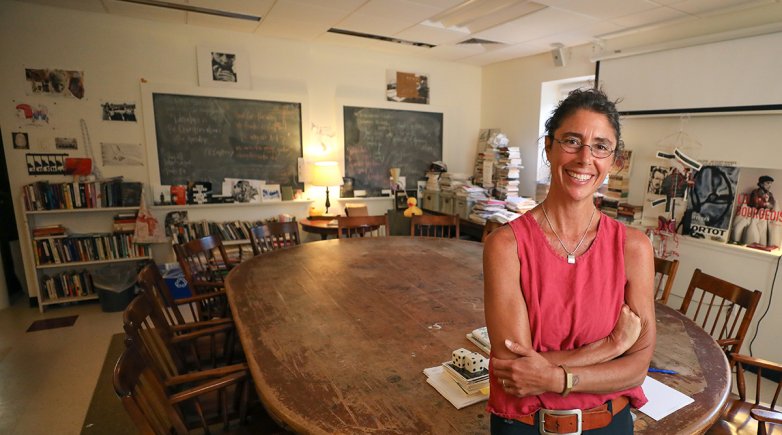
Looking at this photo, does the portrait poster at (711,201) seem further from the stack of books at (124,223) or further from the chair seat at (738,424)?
the stack of books at (124,223)

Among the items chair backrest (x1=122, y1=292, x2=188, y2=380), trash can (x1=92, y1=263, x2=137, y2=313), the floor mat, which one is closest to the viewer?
chair backrest (x1=122, y1=292, x2=188, y2=380)

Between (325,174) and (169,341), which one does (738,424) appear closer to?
(169,341)

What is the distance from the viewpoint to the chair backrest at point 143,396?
1055 mm

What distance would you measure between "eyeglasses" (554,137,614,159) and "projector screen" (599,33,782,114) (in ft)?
8.96

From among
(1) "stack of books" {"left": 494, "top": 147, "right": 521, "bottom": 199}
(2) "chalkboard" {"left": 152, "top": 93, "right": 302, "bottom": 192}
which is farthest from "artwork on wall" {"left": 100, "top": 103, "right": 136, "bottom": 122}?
(1) "stack of books" {"left": 494, "top": 147, "right": 521, "bottom": 199}

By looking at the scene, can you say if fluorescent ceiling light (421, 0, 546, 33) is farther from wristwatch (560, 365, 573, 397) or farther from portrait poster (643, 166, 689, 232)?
wristwatch (560, 365, 573, 397)

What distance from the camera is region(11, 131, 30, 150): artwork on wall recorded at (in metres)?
3.49

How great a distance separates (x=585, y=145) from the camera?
91 cm

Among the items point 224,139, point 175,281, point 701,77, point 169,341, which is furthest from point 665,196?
point 175,281

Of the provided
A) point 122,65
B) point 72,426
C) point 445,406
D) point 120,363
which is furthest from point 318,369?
point 122,65

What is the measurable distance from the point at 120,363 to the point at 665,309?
2127 millimetres

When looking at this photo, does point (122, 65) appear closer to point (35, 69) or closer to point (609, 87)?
point (35, 69)

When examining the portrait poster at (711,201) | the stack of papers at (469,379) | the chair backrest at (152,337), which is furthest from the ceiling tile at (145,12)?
the portrait poster at (711,201)

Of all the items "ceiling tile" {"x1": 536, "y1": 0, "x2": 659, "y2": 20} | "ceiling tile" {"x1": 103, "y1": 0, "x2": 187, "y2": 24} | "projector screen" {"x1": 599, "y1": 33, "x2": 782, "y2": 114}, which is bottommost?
"projector screen" {"x1": 599, "y1": 33, "x2": 782, "y2": 114}
